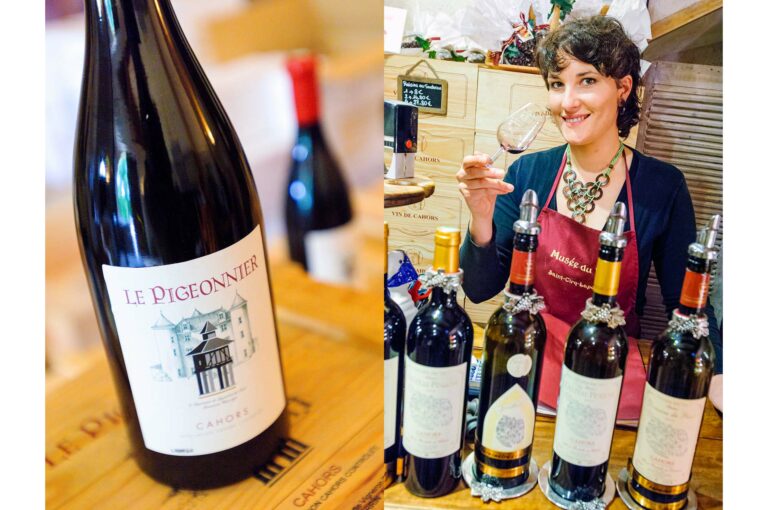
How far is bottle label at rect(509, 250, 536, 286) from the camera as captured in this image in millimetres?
662

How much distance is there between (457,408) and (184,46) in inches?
19.4

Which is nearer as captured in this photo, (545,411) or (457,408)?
(457,408)

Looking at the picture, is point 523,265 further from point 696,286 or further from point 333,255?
point 333,255

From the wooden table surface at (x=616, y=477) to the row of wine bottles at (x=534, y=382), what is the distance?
2 centimetres

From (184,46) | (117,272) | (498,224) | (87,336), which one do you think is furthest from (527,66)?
(87,336)

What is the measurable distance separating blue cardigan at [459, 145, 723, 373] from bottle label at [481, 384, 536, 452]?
0.12 m

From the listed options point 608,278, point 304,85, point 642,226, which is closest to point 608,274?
point 608,278

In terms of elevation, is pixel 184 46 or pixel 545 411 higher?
pixel 184 46

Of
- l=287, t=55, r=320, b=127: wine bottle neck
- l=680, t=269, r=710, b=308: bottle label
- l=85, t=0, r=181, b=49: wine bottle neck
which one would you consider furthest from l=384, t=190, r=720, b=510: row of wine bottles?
l=85, t=0, r=181, b=49: wine bottle neck

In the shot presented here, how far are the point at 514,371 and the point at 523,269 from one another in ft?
0.41

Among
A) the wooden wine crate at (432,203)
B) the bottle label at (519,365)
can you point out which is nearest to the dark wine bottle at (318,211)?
the wooden wine crate at (432,203)

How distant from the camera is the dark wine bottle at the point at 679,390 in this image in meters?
0.63

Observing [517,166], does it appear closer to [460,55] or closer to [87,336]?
[460,55]

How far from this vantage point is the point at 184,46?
2.09 ft
